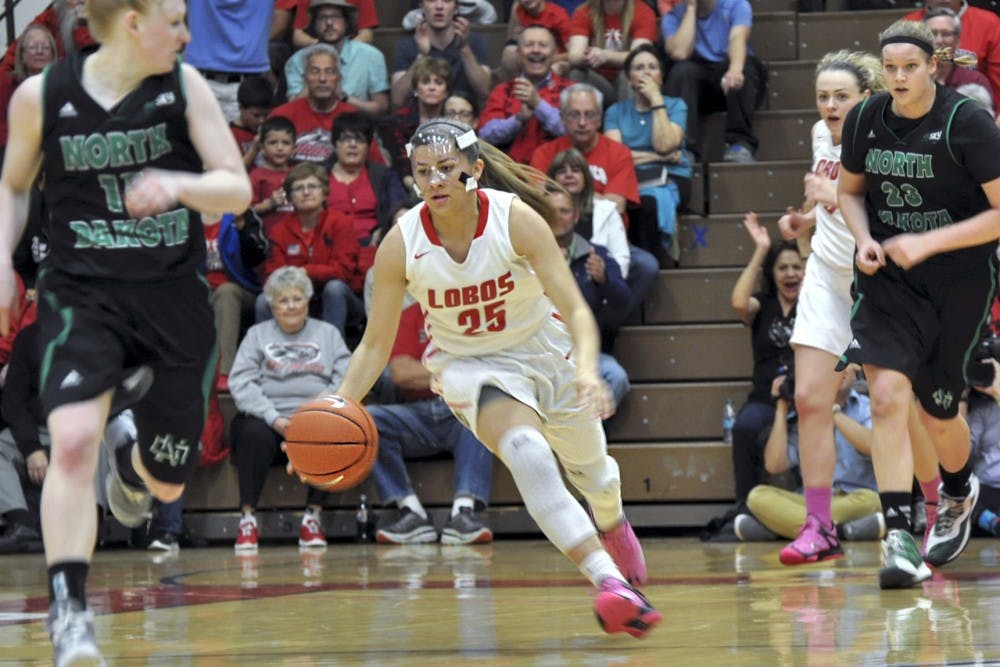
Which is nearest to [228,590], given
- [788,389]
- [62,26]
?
[788,389]

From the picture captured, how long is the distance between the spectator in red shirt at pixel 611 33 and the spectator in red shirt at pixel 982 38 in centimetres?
192

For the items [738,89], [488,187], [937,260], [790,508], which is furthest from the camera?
[738,89]

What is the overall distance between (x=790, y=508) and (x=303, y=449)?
15.0 ft

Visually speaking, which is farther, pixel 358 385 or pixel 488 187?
pixel 488 187

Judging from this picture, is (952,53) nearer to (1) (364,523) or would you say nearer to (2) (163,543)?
(1) (364,523)

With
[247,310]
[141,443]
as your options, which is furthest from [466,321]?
[247,310]

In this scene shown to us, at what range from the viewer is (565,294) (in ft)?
16.7

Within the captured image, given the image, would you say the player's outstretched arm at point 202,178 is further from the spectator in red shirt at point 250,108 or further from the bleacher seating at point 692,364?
the spectator in red shirt at point 250,108

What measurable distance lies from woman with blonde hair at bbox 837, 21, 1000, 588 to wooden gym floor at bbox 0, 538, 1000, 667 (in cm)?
65

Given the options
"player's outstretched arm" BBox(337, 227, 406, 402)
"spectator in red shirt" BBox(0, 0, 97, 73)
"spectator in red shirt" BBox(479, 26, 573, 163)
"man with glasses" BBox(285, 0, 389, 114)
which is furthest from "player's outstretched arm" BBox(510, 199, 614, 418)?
"spectator in red shirt" BBox(0, 0, 97, 73)

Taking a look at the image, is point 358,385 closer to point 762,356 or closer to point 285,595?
point 285,595

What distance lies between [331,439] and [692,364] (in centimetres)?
589

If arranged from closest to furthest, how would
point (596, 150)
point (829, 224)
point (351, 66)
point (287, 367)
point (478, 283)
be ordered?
1. point (478, 283)
2. point (829, 224)
3. point (287, 367)
4. point (596, 150)
5. point (351, 66)

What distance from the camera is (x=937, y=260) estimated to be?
20.5ft
